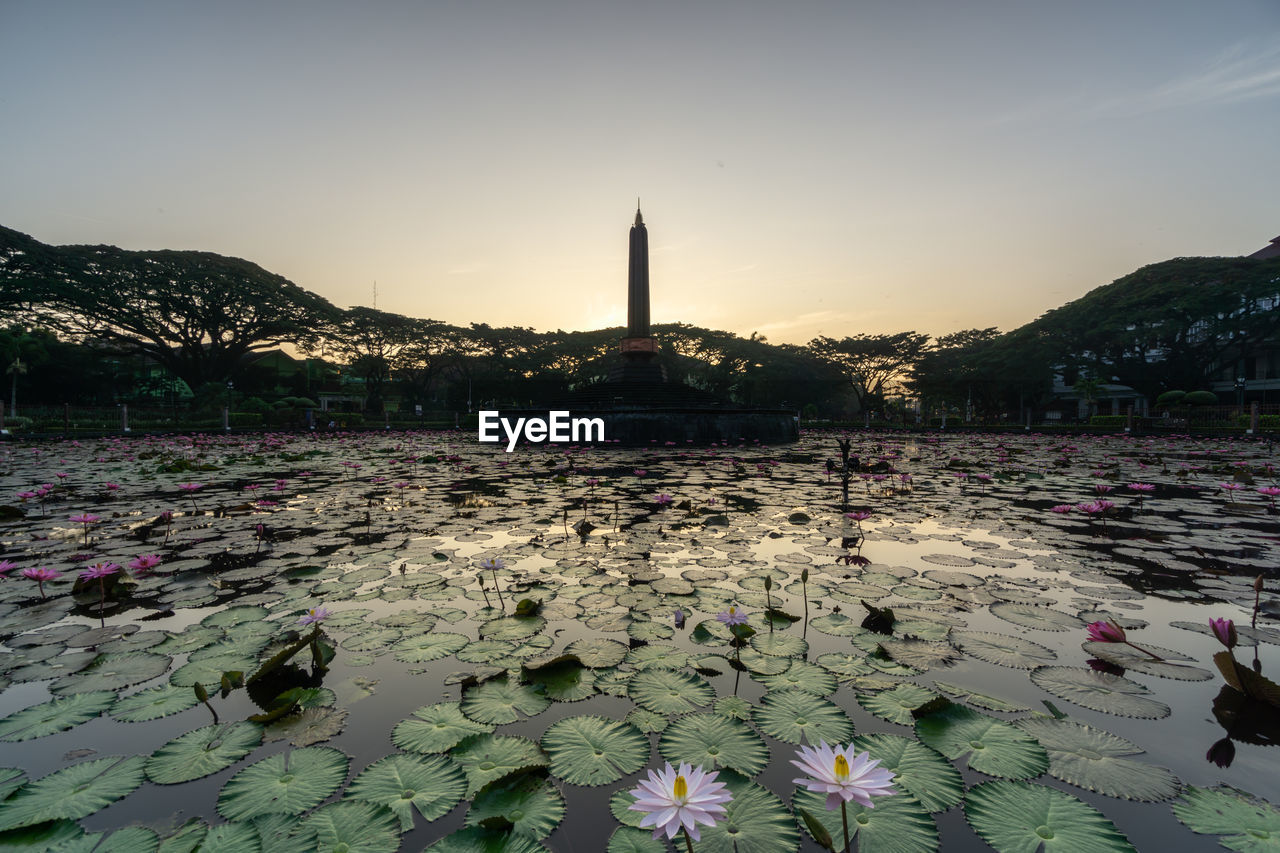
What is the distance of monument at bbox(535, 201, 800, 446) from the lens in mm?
13203

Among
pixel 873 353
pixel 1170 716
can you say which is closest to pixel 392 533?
pixel 1170 716

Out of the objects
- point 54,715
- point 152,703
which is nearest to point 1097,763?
point 152,703

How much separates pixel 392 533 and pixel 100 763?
258 centimetres

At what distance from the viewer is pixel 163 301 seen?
92.8 ft

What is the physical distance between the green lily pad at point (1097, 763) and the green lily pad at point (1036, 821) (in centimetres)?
13

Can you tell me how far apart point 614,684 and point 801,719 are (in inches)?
24.1

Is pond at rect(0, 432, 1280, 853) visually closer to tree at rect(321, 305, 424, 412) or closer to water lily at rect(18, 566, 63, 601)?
water lily at rect(18, 566, 63, 601)

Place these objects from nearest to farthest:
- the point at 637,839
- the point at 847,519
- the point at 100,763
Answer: the point at 637,839
the point at 100,763
the point at 847,519

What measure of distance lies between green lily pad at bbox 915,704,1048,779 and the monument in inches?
455

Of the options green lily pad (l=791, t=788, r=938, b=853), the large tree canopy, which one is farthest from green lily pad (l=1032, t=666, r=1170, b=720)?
the large tree canopy

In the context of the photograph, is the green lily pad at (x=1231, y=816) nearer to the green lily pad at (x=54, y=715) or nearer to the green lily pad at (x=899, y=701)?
the green lily pad at (x=899, y=701)

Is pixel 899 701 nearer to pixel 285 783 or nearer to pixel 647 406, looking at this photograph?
pixel 285 783

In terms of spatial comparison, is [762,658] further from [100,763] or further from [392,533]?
[392,533]

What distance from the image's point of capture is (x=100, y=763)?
1.31 metres
